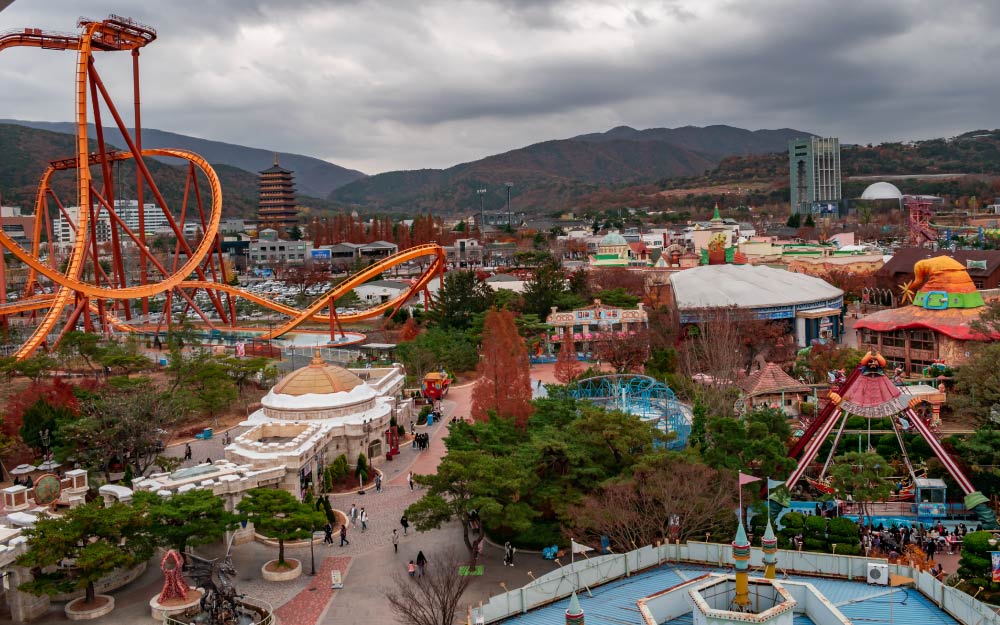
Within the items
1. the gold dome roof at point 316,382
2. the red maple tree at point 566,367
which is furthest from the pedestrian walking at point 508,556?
the red maple tree at point 566,367

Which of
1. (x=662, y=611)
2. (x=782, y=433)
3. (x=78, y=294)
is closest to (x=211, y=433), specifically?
(x=78, y=294)

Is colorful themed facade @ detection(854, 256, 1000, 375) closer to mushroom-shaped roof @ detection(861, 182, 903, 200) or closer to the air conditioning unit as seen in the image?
the air conditioning unit

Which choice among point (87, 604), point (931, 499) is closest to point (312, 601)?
point (87, 604)

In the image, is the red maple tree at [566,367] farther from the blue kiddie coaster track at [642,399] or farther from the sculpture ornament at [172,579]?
the sculpture ornament at [172,579]

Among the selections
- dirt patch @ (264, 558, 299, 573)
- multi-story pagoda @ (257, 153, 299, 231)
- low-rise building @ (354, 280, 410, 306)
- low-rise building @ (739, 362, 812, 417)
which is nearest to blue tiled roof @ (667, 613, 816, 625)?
dirt patch @ (264, 558, 299, 573)

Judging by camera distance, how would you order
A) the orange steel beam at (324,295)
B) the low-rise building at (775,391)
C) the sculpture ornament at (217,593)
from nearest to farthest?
the sculpture ornament at (217,593)
the low-rise building at (775,391)
the orange steel beam at (324,295)

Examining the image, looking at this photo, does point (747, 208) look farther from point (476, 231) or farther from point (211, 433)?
point (211, 433)

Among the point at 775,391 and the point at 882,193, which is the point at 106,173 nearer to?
the point at 775,391
